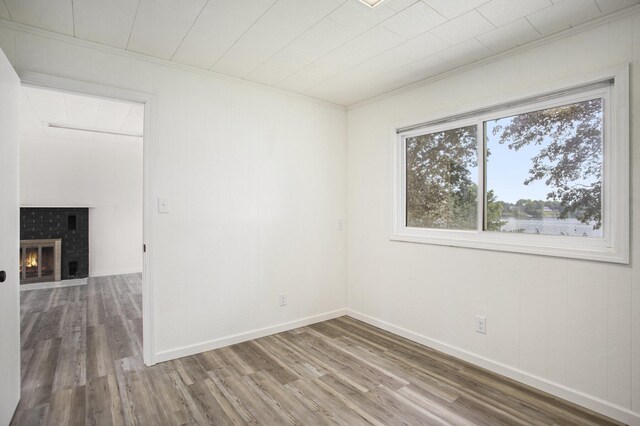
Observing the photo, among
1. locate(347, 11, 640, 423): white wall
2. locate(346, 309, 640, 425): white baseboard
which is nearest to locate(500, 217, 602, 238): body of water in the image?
locate(347, 11, 640, 423): white wall

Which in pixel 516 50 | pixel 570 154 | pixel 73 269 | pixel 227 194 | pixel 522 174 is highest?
pixel 516 50

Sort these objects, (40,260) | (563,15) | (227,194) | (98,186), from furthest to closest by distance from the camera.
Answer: (98,186) < (40,260) < (227,194) < (563,15)

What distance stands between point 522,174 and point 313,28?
1.90 metres

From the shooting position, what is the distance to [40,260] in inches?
219

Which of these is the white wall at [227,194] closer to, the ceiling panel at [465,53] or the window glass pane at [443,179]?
the window glass pane at [443,179]

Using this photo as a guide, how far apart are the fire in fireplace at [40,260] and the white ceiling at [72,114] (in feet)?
6.03

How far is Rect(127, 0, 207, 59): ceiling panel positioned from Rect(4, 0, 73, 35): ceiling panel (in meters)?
0.37

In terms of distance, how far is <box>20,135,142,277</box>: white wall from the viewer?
574 centimetres

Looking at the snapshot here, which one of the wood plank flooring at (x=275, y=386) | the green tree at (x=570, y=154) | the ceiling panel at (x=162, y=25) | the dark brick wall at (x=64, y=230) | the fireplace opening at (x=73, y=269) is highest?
the ceiling panel at (x=162, y=25)

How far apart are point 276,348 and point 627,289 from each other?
8.57ft

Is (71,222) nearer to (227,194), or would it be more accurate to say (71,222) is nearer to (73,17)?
(227,194)

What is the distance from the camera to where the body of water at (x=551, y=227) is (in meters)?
2.26

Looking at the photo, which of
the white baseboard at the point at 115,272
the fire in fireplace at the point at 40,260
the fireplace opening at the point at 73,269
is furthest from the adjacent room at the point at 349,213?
the white baseboard at the point at 115,272

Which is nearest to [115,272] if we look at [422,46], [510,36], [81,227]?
[81,227]
